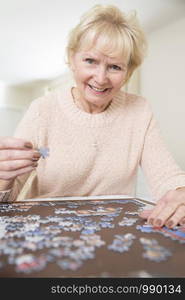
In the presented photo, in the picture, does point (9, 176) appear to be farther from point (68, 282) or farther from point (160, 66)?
point (160, 66)

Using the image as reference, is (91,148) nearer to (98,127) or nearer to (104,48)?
(98,127)

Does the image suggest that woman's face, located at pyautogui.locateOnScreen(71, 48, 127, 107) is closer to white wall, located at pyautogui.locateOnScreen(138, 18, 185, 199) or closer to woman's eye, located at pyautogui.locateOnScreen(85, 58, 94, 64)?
woman's eye, located at pyautogui.locateOnScreen(85, 58, 94, 64)

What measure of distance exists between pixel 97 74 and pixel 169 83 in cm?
344

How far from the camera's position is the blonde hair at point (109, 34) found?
5.32 ft

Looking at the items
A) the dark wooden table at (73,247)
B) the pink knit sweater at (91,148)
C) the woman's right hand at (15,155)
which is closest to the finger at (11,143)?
the woman's right hand at (15,155)

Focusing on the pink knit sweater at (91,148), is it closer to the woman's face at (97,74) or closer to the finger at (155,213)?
the woman's face at (97,74)

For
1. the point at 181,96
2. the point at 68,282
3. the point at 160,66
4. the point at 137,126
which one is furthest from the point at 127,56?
the point at 160,66

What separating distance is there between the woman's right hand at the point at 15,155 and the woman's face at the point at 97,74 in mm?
627

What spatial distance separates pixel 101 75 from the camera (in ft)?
5.49

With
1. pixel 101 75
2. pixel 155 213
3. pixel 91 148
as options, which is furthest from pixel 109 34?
pixel 155 213

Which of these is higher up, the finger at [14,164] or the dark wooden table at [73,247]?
the finger at [14,164]

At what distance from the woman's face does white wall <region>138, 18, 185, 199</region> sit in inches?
120

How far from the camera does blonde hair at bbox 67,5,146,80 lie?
1.62 metres

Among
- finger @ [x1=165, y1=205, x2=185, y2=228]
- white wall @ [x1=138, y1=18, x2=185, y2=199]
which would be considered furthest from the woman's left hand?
white wall @ [x1=138, y1=18, x2=185, y2=199]
